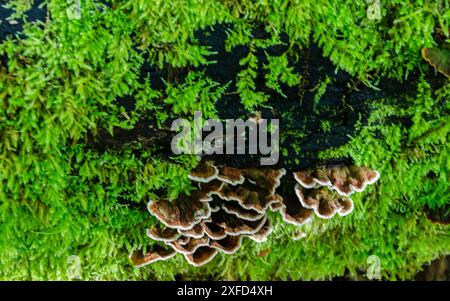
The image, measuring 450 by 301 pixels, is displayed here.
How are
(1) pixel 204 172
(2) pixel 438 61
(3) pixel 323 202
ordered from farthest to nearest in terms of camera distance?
(3) pixel 323 202 → (1) pixel 204 172 → (2) pixel 438 61

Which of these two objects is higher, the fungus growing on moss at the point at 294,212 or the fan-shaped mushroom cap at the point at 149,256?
the fungus growing on moss at the point at 294,212

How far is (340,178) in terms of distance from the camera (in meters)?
3.05

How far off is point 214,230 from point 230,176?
38 centimetres

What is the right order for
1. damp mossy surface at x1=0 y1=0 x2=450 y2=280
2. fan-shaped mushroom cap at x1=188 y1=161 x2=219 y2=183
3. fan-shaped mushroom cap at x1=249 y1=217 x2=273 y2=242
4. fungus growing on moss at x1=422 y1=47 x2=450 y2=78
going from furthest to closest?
fan-shaped mushroom cap at x1=249 y1=217 x2=273 y2=242 → fan-shaped mushroom cap at x1=188 y1=161 x2=219 y2=183 → fungus growing on moss at x1=422 y1=47 x2=450 y2=78 → damp mossy surface at x1=0 y1=0 x2=450 y2=280

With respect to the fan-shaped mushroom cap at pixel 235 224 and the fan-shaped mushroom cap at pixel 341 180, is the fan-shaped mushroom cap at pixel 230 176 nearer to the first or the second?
the fan-shaped mushroom cap at pixel 235 224

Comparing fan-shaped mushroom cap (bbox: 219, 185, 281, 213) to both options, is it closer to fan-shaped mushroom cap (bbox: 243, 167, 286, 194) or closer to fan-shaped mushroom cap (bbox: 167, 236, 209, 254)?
fan-shaped mushroom cap (bbox: 243, 167, 286, 194)

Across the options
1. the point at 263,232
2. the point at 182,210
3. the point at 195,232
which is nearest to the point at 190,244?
the point at 195,232

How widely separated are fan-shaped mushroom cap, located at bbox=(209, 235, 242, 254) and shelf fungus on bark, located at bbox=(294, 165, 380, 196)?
56cm

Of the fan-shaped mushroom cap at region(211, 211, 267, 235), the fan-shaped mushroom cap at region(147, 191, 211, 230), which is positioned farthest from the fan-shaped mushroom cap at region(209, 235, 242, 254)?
the fan-shaped mushroom cap at region(147, 191, 211, 230)

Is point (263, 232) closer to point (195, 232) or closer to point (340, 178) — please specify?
point (195, 232)

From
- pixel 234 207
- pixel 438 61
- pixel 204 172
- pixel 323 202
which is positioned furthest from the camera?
pixel 323 202

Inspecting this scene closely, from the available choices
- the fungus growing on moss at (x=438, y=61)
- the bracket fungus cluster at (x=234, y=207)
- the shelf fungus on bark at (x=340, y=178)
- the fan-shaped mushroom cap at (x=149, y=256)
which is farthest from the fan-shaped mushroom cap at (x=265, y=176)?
the fungus growing on moss at (x=438, y=61)

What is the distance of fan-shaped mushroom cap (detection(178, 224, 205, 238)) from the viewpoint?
9.51 feet

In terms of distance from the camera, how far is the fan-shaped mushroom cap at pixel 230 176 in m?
2.86
